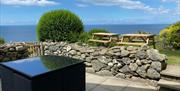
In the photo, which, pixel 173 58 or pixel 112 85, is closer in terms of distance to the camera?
pixel 112 85

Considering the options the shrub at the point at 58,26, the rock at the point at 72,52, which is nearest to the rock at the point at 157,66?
the rock at the point at 72,52

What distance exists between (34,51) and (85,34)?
5.70 ft

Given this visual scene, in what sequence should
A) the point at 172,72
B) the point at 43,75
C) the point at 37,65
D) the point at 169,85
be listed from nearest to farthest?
the point at 43,75
the point at 37,65
the point at 169,85
the point at 172,72

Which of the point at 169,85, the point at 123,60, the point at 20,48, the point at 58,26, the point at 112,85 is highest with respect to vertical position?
the point at 58,26

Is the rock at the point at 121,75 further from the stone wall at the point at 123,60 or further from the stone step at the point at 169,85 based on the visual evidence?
the stone step at the point at 169,85

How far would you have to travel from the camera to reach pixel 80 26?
7.58m

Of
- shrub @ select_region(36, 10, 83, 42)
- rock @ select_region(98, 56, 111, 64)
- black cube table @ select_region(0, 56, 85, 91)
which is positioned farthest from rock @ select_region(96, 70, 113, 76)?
black cube table @ select_region(0, 56, 85, 91)

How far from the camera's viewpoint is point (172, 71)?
438cm

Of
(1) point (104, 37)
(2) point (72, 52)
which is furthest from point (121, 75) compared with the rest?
(1) point (104, 37)

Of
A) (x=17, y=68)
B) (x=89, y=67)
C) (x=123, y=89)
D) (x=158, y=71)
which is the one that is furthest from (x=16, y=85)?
(x=89, y=67)

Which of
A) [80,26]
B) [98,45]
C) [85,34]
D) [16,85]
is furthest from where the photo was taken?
[80,26]

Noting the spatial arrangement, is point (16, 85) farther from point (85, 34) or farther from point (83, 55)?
point (85, 34)

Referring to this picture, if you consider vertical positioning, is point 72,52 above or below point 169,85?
above

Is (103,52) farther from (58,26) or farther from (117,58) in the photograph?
(58,26)
